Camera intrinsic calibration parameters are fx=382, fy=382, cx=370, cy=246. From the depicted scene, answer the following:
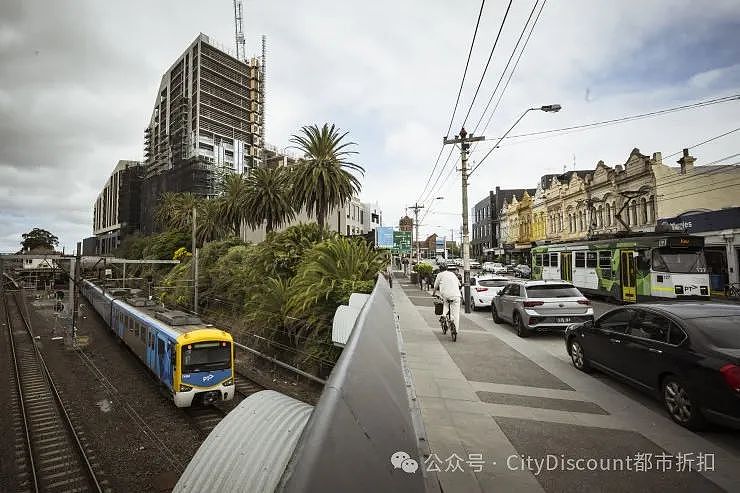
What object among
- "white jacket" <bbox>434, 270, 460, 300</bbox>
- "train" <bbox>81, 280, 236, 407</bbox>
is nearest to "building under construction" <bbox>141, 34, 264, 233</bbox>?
"train" <bbox>81, 280, 236, 407</bbox>

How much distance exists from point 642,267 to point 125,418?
20896 mm

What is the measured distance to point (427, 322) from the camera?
13562mm

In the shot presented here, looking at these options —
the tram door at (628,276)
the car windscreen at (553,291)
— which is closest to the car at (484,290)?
the car windscreen at (553,291)

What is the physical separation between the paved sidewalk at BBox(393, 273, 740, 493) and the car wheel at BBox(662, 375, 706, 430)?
124 millimetres

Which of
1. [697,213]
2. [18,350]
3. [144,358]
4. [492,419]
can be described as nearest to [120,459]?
[144,358]

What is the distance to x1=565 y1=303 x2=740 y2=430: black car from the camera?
441 cm

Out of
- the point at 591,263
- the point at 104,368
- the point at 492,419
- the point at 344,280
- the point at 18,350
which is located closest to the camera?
the point at 492,419

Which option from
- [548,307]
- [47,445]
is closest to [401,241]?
[548,307]

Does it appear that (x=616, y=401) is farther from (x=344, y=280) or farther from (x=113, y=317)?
(x=113, y=317)

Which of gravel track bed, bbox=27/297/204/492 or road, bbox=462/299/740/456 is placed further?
gravel track bed, bbox=27/297/204/492

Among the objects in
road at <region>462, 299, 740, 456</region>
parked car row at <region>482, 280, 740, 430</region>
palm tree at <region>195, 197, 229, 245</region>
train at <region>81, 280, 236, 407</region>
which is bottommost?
train at <region>81, 280, 236, 407</region>

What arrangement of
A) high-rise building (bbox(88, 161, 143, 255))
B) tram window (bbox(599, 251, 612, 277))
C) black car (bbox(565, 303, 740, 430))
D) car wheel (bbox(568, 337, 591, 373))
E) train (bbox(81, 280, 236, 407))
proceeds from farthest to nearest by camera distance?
1. high-rise building (bbox(88, 161, 143, 255))
2. tram window (bbox(599, 251, 612, 277))
3. train (bbox(81, 280, 236, 407))
4. car wheel (bbox(568, 337, 591, 373))
5. black car (bbox(565, 303, 740, 430))

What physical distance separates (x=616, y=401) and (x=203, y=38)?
427 feet

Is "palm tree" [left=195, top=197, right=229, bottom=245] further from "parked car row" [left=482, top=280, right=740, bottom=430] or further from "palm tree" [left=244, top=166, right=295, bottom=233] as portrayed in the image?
"parked car row" [left=482, top=280, right=740, bottom=430]
